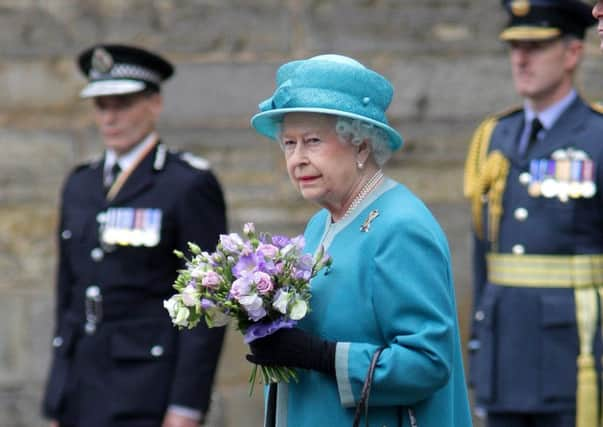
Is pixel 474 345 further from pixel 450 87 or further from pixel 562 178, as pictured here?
pixel 450 87

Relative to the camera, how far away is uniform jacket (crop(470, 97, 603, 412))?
5664 mm

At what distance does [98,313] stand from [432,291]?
2.30m

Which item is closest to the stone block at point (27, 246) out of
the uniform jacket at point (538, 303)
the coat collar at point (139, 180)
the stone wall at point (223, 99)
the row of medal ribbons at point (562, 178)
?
the stone wall at point (223, 99)

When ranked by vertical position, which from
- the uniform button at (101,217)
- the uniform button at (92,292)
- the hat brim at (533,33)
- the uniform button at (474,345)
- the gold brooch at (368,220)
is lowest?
the uniform button at (474,345)

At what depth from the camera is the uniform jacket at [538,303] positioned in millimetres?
5664

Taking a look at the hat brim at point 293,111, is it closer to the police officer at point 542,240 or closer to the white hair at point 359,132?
the white hair at point 359,132

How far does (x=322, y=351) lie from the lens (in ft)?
11.8

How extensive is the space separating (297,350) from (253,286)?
0.19m

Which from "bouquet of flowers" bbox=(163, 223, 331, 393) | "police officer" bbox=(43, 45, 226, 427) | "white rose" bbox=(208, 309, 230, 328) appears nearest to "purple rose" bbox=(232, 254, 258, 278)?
"bouquet of flowers" bbox=(163, 223, 331, 393)

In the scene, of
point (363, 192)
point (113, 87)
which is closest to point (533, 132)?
point (113, 87)

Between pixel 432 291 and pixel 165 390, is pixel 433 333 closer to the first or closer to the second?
pixel 432 291

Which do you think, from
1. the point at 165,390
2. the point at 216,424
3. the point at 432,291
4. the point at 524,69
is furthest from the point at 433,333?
the point at 216,424

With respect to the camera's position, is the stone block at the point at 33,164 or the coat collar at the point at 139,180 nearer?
the coat collar at the point at 139,180

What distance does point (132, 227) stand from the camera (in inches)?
221
